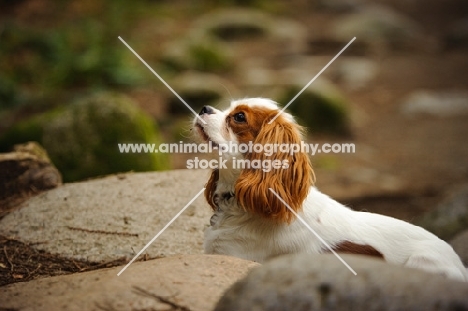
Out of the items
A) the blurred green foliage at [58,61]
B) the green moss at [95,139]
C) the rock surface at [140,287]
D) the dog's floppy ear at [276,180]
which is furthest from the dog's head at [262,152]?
the blurred green foliage at [58,61]

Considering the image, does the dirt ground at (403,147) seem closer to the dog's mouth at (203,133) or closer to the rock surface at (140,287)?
the rock surface at (140,287)

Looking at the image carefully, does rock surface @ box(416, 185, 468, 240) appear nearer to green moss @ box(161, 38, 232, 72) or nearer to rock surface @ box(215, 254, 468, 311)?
rock surface @ box(215, 254, 468, 311)

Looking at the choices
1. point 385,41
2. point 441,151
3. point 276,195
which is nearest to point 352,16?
point 385,41

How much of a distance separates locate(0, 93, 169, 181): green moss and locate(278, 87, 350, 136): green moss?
5405 mm

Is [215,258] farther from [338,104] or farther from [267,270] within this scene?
[338,104]

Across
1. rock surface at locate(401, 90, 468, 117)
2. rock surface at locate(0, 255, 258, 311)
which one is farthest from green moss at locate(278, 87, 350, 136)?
rock surface at locate(0, 255, 258, 311)

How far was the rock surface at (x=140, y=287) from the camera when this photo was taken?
3545 mm

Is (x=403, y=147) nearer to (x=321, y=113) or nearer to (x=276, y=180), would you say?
(x=321, y=113)

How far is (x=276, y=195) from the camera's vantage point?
4.28 meters

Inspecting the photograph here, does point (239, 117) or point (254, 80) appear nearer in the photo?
point (239, 117)

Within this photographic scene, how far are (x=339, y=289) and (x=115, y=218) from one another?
288cm

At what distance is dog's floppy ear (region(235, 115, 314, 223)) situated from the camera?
14.1ft

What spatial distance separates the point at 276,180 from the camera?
4348 millimetres

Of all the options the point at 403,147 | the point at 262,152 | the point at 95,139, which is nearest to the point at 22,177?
the point at 95,139
